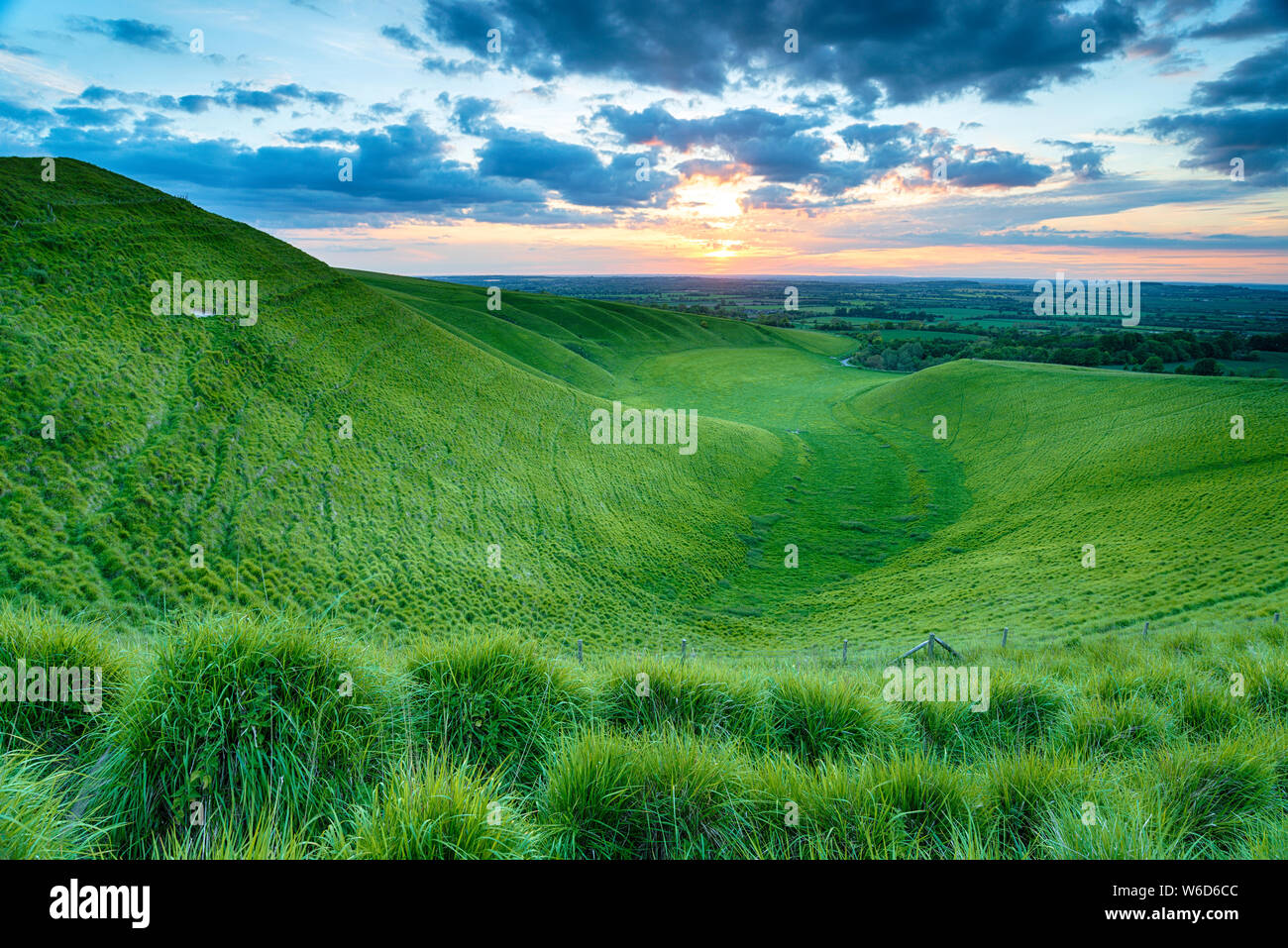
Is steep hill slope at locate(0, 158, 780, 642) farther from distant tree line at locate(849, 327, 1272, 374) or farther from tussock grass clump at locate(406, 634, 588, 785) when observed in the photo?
distant tree line at locate(849, 327, 1272, 374)

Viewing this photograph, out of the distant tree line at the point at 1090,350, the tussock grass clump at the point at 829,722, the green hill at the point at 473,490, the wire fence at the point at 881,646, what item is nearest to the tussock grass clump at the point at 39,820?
the green hill at the point at 473,490

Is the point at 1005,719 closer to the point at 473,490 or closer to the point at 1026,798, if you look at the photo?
the point at 1026,798

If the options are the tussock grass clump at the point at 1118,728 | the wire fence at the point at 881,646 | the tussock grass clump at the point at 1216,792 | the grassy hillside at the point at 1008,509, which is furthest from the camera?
the grassy hillside at the point at 1008,509

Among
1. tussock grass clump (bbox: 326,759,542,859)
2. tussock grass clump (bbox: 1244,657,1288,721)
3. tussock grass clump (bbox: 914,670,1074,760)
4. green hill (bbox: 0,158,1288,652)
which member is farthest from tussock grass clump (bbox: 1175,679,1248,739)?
green hill (bbox: 0,158,1288,652)

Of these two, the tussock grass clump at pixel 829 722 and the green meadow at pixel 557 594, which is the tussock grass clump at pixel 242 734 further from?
the tussock grass clump at pixel 829 722

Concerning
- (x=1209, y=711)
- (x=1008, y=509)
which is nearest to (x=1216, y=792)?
(x=1209, y=711)
